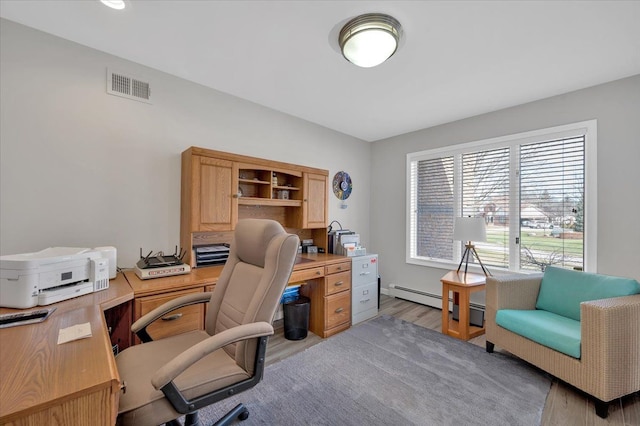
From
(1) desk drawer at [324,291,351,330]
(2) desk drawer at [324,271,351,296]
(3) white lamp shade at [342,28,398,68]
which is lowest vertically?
(1) desk drawer at [324,291,351,330]

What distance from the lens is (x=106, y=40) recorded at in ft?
6.27

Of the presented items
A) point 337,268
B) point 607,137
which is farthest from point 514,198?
point 337,268

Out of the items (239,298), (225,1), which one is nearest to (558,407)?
(239,298)

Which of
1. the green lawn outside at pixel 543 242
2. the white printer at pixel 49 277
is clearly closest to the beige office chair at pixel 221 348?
the white printer at pixel 49 277

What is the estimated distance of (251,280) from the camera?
57.5 inches

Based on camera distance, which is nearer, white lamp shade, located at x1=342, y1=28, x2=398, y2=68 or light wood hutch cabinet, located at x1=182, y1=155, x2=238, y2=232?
white lamp shade, located at x1=342, y1=28, x2=398, y2=68

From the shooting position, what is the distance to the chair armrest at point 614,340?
1637 millimetres

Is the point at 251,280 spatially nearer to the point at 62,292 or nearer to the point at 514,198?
the point at 62,292

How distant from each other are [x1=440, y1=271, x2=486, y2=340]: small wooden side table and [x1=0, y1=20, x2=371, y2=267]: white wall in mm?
2722

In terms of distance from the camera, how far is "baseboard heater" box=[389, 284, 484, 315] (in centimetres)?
352

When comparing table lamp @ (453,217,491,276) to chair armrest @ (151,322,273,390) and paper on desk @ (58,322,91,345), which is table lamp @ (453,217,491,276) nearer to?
chair armrest @ (151,322,273,390)

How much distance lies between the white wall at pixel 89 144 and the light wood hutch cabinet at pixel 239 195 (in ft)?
0.86

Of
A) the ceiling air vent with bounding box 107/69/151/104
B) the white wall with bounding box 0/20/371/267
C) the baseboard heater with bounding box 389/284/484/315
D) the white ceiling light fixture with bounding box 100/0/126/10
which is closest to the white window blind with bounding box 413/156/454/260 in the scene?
the baseboard heater with bounding box 389/284/484/315

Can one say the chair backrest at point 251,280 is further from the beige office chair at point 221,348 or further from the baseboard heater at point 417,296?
the baseboard heater at point 417,296
